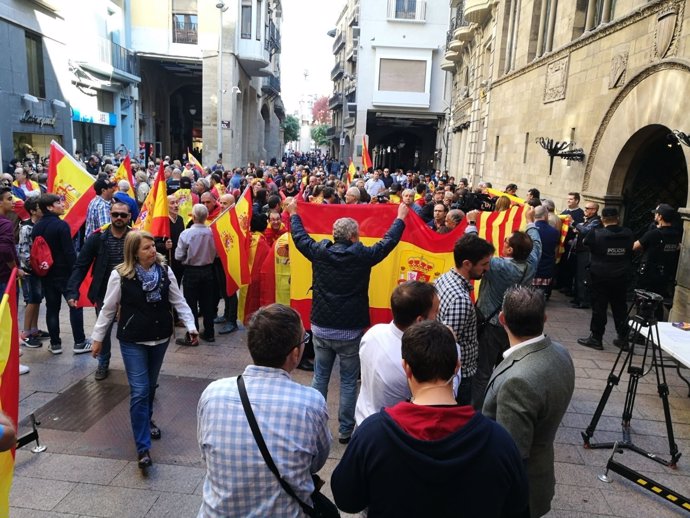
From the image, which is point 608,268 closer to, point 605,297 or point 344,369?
point 605,297

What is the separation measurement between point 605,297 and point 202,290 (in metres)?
5.43

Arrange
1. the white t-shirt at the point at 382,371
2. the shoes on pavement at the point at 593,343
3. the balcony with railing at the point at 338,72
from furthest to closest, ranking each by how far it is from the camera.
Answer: the balcony with railing at the point at 338,72, the shoes on pavement at the point at 593,343, the white t-shirt at the point at 382,371

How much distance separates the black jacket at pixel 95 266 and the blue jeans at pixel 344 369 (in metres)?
2.42

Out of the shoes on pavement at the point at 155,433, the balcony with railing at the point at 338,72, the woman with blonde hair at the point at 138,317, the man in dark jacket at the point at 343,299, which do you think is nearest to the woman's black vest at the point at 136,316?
the woman with blonde hair at the point at 138,317

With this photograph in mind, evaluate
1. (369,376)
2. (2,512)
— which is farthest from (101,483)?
(369,376)

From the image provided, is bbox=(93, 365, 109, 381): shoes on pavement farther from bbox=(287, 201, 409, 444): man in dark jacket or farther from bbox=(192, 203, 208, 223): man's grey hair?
bbox=(287, 201, 409, 444): man in dark jacket

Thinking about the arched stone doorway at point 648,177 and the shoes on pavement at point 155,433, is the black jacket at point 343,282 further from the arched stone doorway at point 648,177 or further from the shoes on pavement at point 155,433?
the arched stone doorway at point 648,177

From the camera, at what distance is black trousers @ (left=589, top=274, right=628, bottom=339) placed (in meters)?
7.41

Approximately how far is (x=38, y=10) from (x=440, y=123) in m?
26.5

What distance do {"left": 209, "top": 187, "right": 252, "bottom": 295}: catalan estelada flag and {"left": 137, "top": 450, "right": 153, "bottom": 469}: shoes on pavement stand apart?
10.5 ft

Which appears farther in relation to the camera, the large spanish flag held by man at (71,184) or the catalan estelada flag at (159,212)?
the large spanish flag held by man at (71,184)

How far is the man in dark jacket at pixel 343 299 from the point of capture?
4512 mm

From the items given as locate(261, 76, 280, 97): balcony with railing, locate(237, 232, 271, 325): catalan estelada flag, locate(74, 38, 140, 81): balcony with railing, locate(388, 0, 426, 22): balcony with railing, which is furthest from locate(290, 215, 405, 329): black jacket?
locate(261, 76, 280, 97): balcony with railing

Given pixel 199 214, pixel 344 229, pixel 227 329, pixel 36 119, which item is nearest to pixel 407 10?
pixel 36 119
